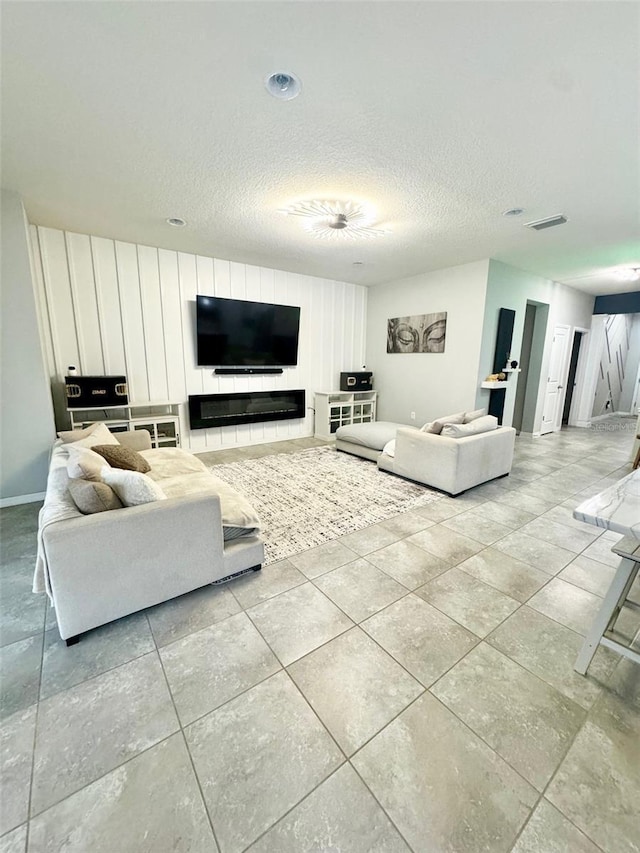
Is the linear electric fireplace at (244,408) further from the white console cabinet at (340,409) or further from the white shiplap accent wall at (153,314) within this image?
the white console cabinet at (340,409)

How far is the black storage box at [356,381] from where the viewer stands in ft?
19.8

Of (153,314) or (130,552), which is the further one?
(153,314)

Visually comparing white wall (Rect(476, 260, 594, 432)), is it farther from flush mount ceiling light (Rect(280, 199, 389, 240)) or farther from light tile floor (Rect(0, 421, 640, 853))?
light tile floor (Rect(0, 421, 640, 853))

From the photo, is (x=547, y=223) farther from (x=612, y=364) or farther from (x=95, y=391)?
(x=612, y=364)

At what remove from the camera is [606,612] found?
4.78ft

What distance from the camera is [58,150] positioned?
2.27 metres

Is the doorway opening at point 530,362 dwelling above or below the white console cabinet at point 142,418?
above

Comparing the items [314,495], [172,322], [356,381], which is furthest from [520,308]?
[172,322]

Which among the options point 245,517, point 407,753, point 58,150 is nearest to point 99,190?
point 58,150

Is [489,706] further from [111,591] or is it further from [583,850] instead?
[111,591]

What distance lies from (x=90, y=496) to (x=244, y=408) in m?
3.60

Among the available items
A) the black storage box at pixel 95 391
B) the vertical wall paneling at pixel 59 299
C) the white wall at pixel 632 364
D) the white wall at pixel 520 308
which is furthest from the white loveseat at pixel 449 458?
the white wall at pixel 632 364

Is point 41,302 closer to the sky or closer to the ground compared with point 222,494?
closer to the sky

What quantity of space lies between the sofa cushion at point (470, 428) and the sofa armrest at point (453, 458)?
5 cm
